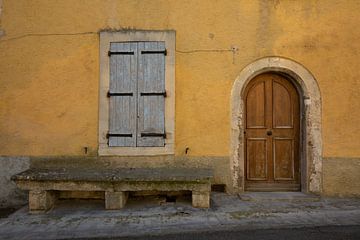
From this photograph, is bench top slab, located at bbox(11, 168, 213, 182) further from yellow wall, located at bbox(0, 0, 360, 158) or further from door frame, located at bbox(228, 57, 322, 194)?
door frame, located at bbox(228, 57, 322, 194)

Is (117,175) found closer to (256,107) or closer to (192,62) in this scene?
(192,62)

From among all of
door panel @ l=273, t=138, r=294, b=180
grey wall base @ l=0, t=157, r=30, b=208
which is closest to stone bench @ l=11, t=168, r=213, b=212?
grey wall base @ l=0, t=157, r=30, b=208

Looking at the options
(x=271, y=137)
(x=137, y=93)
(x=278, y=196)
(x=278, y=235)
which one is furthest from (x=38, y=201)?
(x=271, y=137)

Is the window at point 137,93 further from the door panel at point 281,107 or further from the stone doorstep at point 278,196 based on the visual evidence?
the door panel at point 281,107

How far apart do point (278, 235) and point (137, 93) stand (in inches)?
126

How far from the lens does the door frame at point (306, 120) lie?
5445 millimetres

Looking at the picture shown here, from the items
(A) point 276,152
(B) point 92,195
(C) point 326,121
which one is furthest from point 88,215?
(C) point 326,121

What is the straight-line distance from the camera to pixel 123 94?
545 cm

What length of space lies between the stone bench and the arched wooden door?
1.28m

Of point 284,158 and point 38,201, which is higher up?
point 284,158

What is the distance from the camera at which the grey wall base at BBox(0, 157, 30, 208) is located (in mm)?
5418

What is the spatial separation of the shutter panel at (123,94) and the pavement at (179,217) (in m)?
1.14

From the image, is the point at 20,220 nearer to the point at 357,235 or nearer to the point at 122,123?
the point at 122,123

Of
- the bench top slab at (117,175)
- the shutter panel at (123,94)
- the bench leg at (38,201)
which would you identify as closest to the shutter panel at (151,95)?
the shutter panel at (123,94)
